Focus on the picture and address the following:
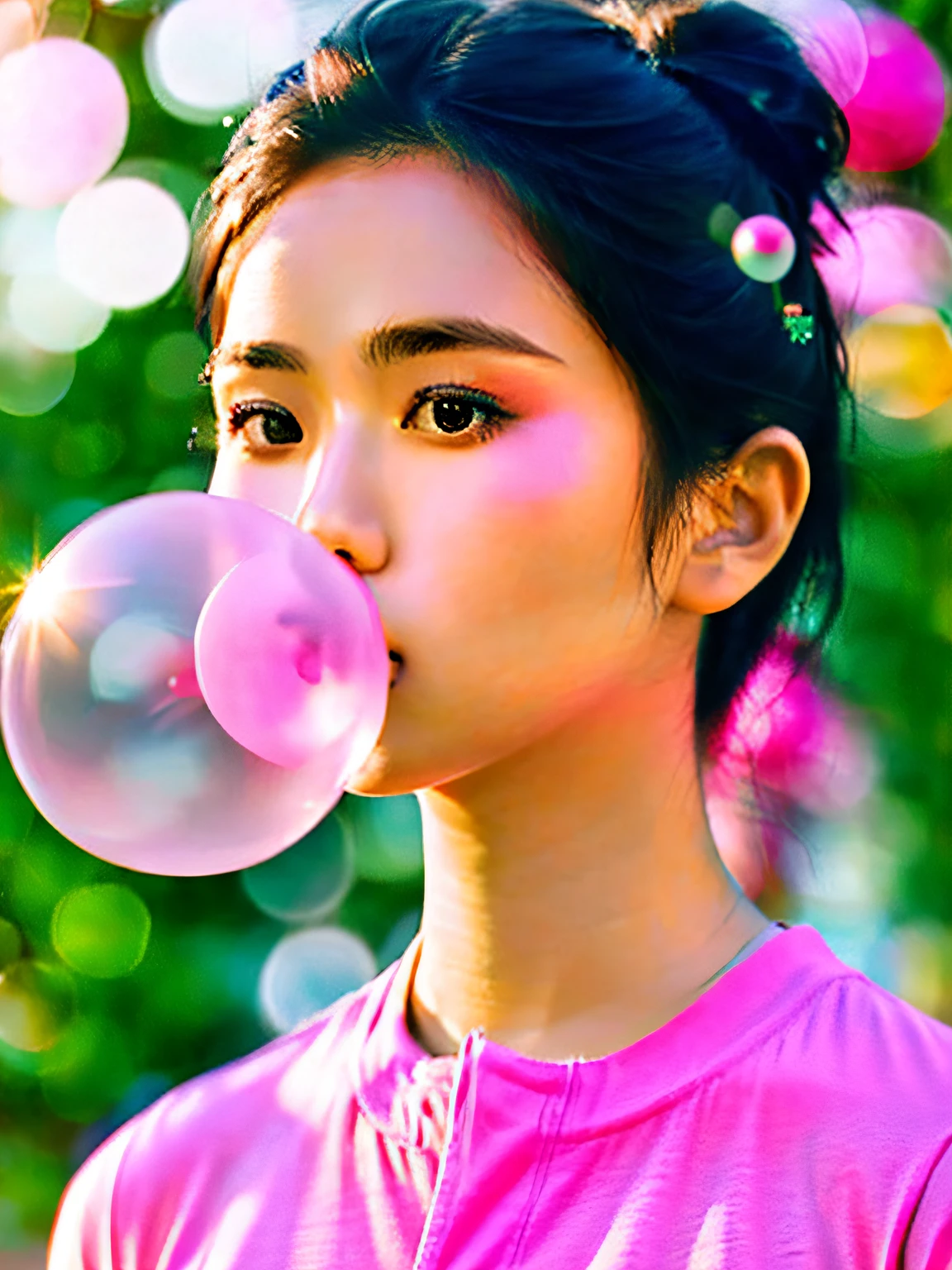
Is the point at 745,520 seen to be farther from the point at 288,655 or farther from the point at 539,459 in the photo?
the point at 288,655

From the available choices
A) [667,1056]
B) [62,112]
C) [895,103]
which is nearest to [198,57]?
[62,112]

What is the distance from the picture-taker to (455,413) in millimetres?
983

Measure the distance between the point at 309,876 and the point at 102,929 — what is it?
226mm

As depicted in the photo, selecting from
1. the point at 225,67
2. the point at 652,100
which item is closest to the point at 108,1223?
the point at 652,100

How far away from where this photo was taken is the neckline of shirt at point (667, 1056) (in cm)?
99

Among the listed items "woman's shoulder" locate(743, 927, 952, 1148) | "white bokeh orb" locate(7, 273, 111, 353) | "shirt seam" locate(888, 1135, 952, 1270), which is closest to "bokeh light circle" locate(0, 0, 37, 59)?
"white bokeh orb" locate(7, 273, 111, 353)

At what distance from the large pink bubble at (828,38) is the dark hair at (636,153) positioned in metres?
0.11

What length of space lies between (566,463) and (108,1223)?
0.57 m

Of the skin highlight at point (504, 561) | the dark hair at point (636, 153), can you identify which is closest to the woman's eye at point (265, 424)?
the skin highlight at point (504, 561)

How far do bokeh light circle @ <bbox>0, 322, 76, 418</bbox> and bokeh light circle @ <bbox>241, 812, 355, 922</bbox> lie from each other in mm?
540

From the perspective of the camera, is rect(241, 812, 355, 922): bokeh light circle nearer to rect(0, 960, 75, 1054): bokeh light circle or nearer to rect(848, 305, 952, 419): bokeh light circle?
rect(0, 960, 75, 1054): bokeh light circle

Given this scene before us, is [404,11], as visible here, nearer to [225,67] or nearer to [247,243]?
[247,243]

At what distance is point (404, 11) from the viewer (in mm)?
1057

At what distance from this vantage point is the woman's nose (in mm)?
944
